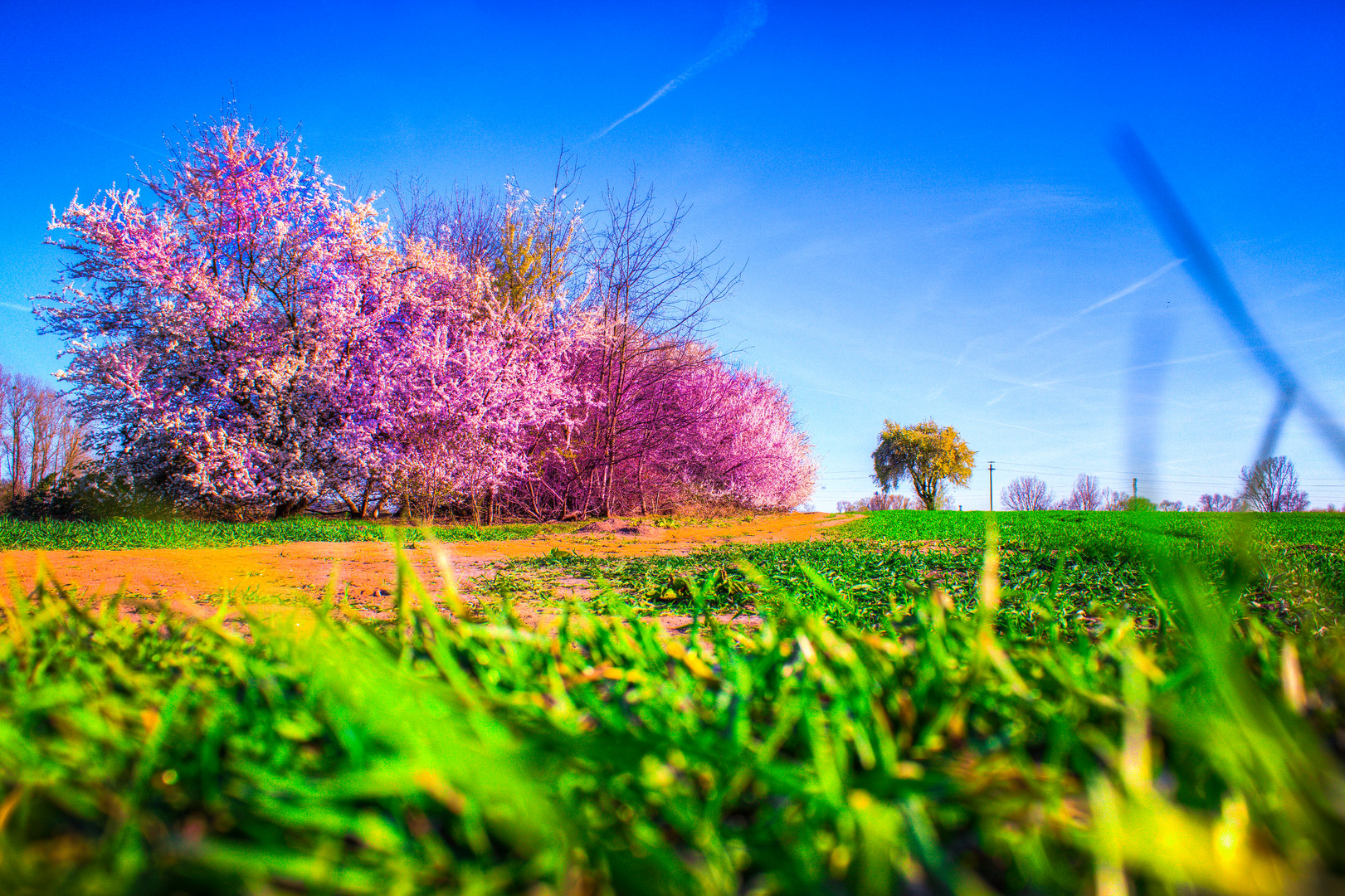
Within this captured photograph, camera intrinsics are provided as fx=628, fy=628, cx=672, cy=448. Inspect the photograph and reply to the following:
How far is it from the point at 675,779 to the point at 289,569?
5.31 meters

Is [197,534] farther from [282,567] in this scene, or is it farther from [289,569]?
[289,569]

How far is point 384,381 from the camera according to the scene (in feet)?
40.0

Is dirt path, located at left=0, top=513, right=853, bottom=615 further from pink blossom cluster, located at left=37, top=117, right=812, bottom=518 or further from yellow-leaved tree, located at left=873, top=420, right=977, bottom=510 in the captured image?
yellow-leaved tree, located at left=873, top=420, right=977, bottom=510

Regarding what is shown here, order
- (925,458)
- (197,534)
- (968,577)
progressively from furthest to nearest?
(925,458), (197,534), (968,577)

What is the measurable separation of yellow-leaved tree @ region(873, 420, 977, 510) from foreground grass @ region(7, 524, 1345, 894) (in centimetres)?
4560

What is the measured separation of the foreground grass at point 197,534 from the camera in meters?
7.33

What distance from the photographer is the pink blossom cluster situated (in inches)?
451

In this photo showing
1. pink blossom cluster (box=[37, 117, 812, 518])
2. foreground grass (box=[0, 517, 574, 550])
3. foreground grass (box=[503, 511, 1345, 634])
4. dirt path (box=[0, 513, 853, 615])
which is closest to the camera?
foreground grass (box=[503, 511, 1345, 634])

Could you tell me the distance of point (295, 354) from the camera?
12.0 meters

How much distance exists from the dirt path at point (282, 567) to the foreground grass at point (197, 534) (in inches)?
30.9

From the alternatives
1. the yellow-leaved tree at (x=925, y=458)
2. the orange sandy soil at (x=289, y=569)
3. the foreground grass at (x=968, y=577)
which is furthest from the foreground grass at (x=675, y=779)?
the yellow-leaved tree at (x=925, y=458)

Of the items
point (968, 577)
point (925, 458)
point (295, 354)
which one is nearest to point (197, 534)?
point (295, 354)

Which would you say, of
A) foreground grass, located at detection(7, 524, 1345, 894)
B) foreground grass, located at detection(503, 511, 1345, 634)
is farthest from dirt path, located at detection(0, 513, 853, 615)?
foreground grass, located at detection(7, 524, 1345, 894)

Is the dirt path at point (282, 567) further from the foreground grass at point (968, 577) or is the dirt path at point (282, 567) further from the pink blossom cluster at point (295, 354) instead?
the pink blossom cluster at point (295, 354)
